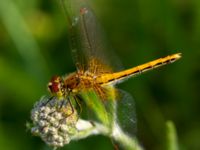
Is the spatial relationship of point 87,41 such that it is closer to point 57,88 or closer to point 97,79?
point 97,79

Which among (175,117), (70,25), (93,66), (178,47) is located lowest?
(175,117)

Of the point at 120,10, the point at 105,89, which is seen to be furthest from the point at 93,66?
the point at 120,10

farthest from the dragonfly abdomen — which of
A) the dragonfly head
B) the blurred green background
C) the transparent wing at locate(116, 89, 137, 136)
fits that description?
the blurred green background

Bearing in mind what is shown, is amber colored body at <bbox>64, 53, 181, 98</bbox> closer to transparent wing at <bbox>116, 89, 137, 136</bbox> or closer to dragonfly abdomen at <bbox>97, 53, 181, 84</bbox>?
dragonfly abdomen at <bbox>97, 53, 181, 84</bbox>

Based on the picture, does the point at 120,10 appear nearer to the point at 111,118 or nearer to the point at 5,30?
the point at 5,30

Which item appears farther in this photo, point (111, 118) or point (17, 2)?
point (17, 2)

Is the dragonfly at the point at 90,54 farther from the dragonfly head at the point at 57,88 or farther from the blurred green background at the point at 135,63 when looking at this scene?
the blurred green background at the point at 135,63

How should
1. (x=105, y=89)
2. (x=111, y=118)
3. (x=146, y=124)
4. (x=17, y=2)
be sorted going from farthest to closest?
(x=17, y=2) < (x=146, y=124) < (x=105, y=89) < (x=111, y=118)
